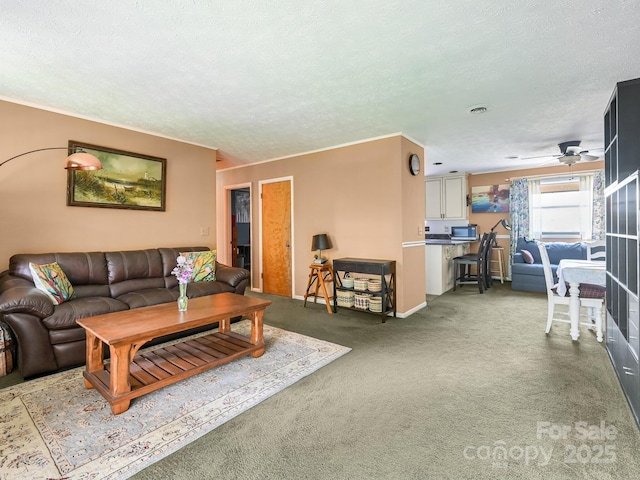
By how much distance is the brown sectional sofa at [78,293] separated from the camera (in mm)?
2410

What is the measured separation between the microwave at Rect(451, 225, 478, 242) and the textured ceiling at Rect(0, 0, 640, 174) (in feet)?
10.2

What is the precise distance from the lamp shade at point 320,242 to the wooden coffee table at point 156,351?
A: 1783mm

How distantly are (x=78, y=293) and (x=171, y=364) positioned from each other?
1454 mm

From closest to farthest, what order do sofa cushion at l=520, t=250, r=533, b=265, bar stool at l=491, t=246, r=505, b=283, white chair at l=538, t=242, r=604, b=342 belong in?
1. white chair at l=538, t=242, r=604, b=342
2. sofa cushion at l=520, t=250, r=533, b=265
3. bar stool at l=491, t=246, r=505, b=283

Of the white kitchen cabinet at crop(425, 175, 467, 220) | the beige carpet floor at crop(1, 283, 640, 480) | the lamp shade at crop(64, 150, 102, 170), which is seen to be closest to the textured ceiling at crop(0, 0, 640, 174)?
the lamp shade at crop(64, 150, 102, 170)

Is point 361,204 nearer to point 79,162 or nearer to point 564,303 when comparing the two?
point 564,303

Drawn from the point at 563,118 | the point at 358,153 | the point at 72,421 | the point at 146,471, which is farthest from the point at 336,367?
the point at 563,118

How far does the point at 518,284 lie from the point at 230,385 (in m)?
5.58

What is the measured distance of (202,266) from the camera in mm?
3959

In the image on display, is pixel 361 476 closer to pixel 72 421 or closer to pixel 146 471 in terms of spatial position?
pixel 146 471

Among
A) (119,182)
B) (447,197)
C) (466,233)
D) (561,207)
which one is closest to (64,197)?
(119,182)

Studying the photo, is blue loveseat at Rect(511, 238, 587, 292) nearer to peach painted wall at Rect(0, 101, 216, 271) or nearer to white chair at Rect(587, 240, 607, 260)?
white chair at Rect(587, 240, 607, 260)

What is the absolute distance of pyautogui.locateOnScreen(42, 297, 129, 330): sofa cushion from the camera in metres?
2.50

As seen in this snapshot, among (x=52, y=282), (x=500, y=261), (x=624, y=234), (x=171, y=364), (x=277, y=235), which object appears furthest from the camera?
(x=500, y=261)
